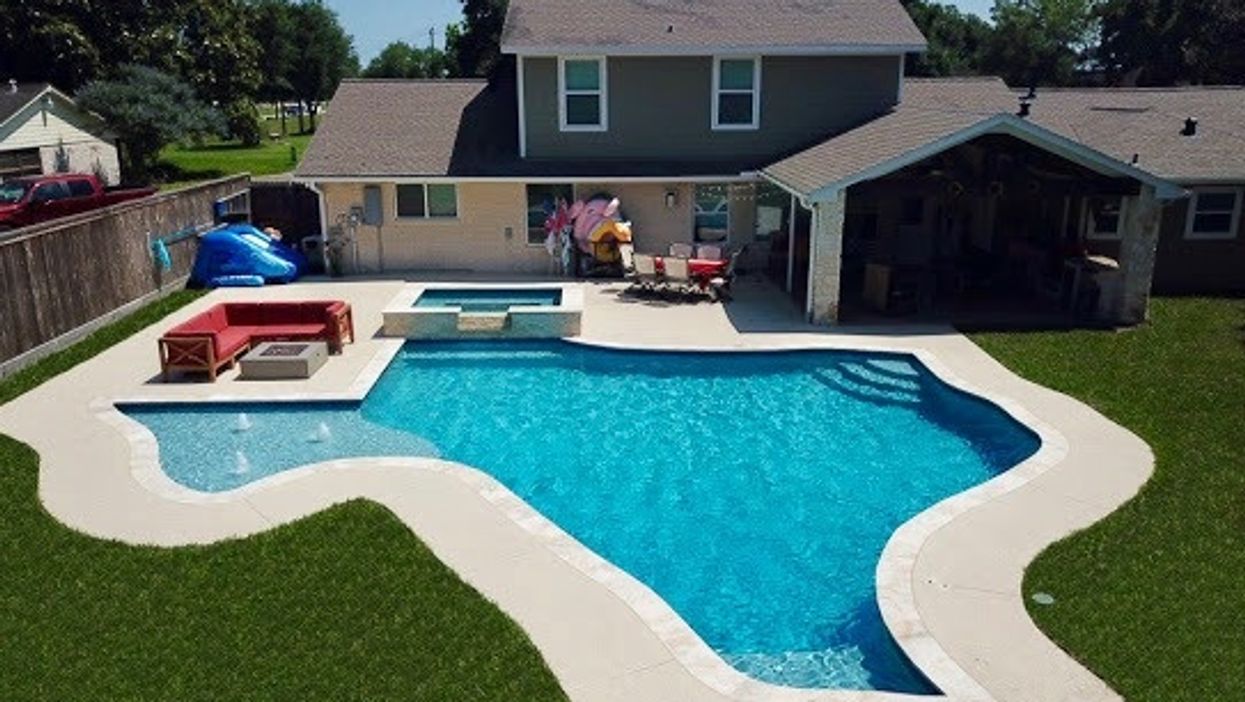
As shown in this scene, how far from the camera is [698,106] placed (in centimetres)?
2273

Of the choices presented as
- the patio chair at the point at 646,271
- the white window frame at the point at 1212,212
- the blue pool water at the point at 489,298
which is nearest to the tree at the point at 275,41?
the blue pool water at the point at 489,298

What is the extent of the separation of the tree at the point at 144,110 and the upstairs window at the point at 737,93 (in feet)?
76.0

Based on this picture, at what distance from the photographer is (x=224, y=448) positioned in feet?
41.5

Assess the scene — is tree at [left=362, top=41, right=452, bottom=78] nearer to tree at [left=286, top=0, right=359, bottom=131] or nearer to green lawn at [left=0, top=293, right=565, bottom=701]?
tree at [left=286, top=0, right=359, bottom=131]

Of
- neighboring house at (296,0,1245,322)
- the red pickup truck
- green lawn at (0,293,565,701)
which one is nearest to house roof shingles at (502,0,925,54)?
neighboring house at (296,0,1245,322)

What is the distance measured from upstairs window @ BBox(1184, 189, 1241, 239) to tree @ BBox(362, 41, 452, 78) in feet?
230

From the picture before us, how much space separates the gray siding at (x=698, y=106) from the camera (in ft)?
73.7

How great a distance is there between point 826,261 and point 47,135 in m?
29.3

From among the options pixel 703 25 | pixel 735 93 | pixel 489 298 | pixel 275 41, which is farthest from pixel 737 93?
pixel 275 41

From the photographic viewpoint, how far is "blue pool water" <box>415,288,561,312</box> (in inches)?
776

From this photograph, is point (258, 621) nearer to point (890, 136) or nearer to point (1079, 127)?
point (890, 136)

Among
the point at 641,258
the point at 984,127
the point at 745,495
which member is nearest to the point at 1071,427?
the point at 745,495

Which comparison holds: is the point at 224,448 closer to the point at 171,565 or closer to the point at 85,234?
the point at 171,565

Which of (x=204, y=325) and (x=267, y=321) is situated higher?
(x=204, y=325)
